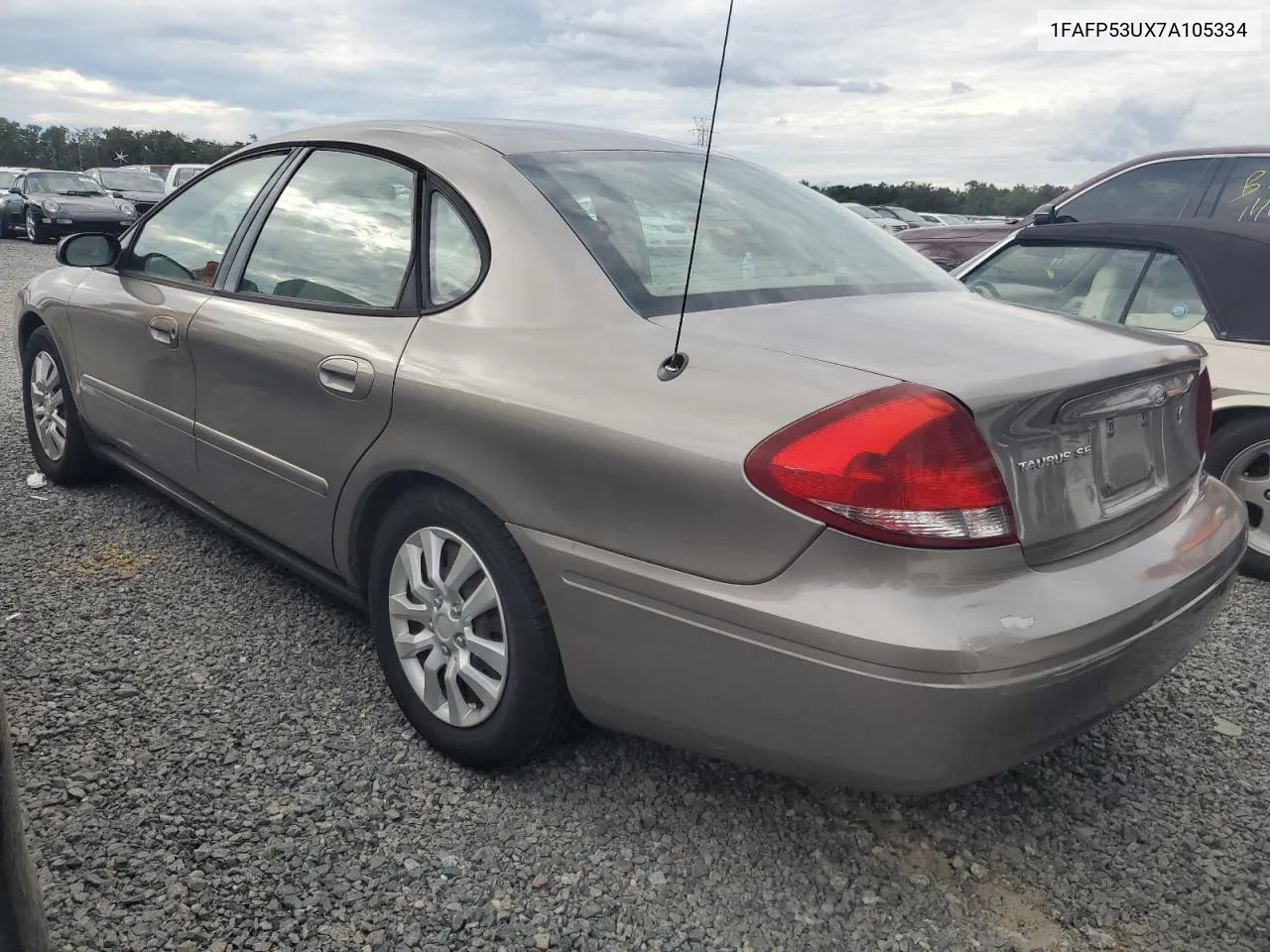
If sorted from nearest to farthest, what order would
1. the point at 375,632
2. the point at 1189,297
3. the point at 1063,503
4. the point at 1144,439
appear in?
the point at 1063,503, the point at 1144,439, the point at 375,632, the point at 1189,297

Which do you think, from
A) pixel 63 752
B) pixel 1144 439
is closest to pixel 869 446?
pixel 1144 439

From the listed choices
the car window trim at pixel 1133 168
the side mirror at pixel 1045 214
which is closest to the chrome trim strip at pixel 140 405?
the side mirror at pixel 1045 214

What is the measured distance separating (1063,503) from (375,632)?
1.69m

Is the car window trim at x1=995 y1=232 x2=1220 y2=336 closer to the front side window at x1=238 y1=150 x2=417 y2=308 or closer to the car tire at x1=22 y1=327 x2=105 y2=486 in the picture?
the front side window at x1=238 y1=150 x2=417 y2=308

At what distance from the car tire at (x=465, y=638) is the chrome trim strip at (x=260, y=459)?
0.30m

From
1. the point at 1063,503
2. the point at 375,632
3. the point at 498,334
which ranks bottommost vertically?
the point at 375,632

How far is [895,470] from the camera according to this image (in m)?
1.77

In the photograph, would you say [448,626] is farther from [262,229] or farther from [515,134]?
[262,229]

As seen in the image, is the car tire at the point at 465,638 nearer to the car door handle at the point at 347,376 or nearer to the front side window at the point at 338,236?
the car door handle at the point at 347,376

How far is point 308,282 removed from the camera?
115 inches

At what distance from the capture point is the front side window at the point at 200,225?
335 cm

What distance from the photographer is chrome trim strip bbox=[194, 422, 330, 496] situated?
9.09ft

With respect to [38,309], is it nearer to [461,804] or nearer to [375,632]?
[375,632]

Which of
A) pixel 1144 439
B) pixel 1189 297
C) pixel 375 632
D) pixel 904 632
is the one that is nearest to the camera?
pixel 904 632
